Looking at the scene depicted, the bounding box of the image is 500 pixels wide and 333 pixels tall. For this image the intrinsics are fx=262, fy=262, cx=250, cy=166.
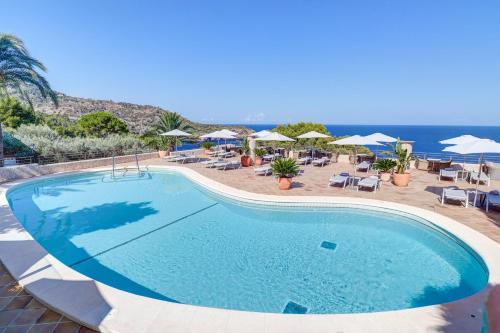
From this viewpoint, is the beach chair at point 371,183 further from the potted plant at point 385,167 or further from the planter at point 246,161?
the planter at point 246,161

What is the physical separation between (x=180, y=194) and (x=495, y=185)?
12544 mm

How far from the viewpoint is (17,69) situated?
42.0 ft

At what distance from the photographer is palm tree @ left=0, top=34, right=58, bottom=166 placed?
12.4 metres

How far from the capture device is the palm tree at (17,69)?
12.4 m

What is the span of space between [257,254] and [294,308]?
1778 mm

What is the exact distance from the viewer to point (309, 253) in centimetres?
570

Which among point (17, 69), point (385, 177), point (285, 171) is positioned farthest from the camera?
point (17, 69)

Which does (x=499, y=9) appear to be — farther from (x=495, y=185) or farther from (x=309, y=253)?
(x=309, y=253)

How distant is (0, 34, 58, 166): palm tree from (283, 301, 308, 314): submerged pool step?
15.0 m

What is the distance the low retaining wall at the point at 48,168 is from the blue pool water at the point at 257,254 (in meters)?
3.76

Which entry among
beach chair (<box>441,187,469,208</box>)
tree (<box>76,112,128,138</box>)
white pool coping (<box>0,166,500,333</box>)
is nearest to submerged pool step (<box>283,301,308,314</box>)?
white pool coping (<box>0,166,500,333</box>)

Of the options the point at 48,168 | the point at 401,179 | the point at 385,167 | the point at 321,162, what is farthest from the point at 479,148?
the point at 48,168

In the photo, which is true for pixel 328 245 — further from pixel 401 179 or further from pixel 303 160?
pixel 303 160

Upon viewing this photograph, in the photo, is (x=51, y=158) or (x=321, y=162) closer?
(x=51, y=158)
